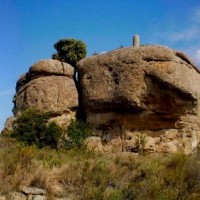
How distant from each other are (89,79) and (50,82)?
175cm

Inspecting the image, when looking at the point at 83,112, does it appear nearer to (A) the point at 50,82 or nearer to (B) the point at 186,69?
(A) the point at 50,82

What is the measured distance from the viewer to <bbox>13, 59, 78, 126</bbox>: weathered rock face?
68.9 feet

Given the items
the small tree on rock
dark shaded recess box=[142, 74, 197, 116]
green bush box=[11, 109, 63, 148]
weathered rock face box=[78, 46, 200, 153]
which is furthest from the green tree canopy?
dark shaded recess box=[142, 74, 197, 116]

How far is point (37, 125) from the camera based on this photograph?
19.9m

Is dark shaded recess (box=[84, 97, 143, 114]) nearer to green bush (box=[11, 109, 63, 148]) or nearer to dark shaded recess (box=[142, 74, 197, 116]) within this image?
dark shaded recess (box=[142, 74, 197, 116])

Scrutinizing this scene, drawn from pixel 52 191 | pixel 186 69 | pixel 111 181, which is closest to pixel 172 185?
pixel 111 181

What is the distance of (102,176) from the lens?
14.7 m

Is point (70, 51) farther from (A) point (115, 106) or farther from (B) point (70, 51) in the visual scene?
(A) point (115, 106)

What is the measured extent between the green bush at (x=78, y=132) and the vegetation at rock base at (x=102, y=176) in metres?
3.30

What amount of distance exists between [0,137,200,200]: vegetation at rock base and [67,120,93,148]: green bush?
330 cm

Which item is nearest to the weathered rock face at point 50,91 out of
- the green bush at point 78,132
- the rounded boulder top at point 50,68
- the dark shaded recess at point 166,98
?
the rounded boulder top at point 50,68

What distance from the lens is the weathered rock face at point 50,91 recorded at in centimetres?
2102

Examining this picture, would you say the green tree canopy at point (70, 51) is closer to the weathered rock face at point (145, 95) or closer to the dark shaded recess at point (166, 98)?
the weathered rock face at point (145, 95)

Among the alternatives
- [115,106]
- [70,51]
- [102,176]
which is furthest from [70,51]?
[102,176]
